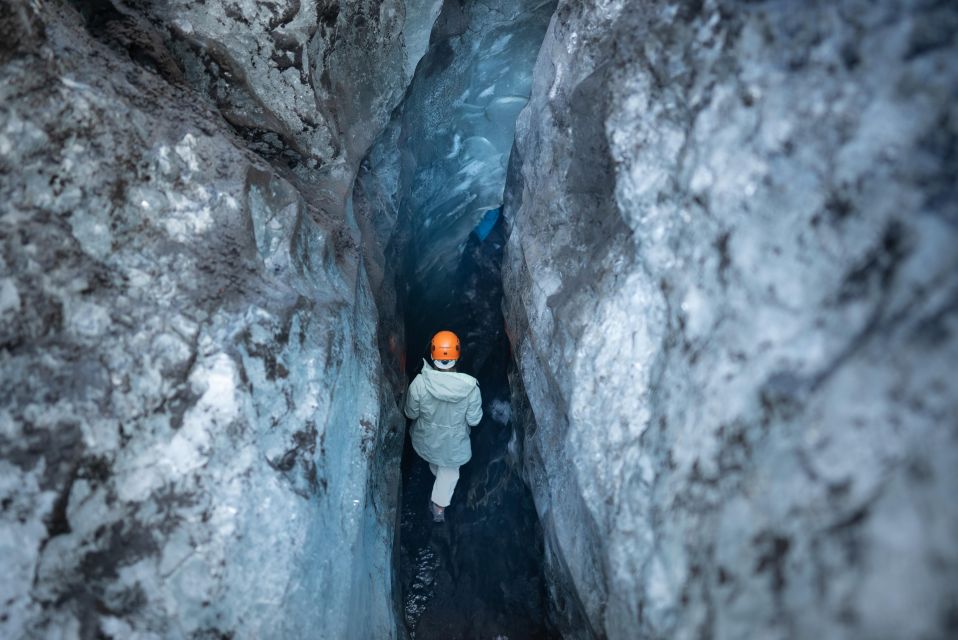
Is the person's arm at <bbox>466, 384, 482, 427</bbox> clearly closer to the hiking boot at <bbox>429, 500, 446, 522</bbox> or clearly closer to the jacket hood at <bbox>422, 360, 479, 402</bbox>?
the jacket hood at <bbox>422, 360, 479, 402</bbox>

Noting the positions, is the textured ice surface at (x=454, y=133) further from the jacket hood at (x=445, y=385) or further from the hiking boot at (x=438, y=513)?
the hiking boot at (x=438, y=513)

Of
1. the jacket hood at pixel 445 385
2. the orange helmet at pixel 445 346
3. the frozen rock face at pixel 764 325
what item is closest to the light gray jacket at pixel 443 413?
the jacket hood at pixel 445 385

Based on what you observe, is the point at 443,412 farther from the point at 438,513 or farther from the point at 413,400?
the point at 438,513

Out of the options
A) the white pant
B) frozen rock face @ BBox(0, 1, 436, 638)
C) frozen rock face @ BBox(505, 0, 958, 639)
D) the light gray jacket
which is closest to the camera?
frozen rock face @ BBox(505, 0, 958, 639)

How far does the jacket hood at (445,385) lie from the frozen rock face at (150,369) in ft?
4.12

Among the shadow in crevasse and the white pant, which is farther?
the white pant

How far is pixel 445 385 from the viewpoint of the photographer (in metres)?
4.32

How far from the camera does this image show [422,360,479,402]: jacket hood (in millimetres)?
4305

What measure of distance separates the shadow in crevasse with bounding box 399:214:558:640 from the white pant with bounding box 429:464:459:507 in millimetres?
164

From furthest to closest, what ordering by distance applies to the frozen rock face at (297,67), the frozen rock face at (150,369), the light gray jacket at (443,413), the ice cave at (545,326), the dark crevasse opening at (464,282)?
the light gray jacket at (443,413) → the dark crevasse opening at (464,282) → the frozen rock face at (297,67) → the frozen rock face at (150,369) → the ice cave at (545,326)

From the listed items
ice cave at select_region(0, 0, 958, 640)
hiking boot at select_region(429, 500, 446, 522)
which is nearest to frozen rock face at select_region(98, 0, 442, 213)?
ice cave at select_region(0, 0, 958, 640)

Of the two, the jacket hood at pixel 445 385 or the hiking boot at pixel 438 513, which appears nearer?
the jacket hood at pixel 445 385

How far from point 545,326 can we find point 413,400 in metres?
1.29

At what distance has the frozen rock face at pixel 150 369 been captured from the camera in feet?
7.03
